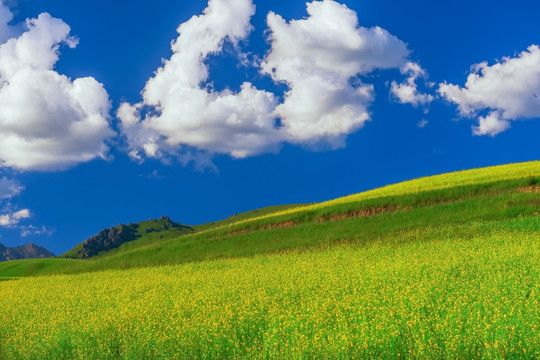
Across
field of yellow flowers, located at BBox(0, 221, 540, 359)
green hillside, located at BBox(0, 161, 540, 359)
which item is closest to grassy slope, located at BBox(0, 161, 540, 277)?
green hillside, located at BBox(0, 161, 540, 359)

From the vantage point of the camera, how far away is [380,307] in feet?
29.7

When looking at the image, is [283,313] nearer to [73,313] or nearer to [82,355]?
[82,355]

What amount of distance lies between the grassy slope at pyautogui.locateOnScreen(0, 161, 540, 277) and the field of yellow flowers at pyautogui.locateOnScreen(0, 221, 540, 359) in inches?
488

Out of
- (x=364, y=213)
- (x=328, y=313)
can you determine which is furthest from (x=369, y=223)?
(x=328, y=313)

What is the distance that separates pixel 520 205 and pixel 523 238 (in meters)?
9.74

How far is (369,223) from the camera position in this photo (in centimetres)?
3322

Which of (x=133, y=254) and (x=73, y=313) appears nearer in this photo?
(x=73, y=313)

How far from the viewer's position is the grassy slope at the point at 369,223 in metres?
28.8

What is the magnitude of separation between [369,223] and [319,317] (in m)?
25.1

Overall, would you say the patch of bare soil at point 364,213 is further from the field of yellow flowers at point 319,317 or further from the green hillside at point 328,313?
the field of yellow flowers at point 319,317

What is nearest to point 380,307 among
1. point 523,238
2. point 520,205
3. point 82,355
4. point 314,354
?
point 314,354

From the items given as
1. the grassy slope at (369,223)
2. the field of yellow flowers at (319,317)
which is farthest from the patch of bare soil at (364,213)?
the field of yellow flowers at (319,317)

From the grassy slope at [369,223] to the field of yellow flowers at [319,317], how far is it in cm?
1240

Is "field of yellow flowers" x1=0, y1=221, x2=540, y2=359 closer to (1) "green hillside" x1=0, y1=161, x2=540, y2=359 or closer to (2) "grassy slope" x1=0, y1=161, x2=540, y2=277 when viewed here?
(1) "green hillside" x1=0, y1=161, x2=540, y2=359
